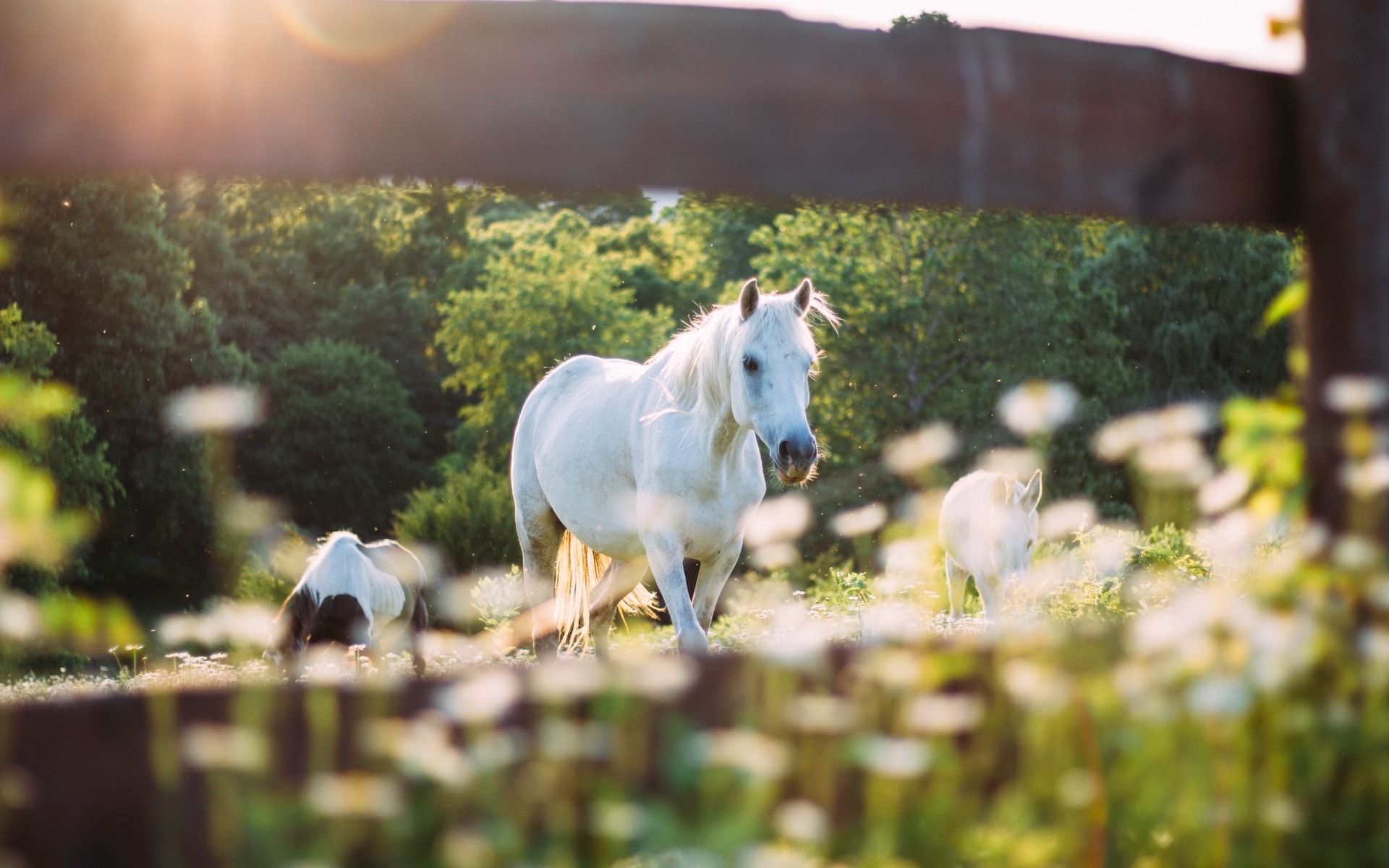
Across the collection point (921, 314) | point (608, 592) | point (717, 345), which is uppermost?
point (921, 314)

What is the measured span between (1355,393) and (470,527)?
57.1 feet

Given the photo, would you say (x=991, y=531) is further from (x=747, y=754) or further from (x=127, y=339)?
(x=127, y=339)

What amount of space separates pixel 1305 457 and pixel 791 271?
1778cm

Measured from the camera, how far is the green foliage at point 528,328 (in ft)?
90.9

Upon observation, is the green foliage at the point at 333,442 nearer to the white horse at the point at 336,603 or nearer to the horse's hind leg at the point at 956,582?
the white horse at the point at 336,603

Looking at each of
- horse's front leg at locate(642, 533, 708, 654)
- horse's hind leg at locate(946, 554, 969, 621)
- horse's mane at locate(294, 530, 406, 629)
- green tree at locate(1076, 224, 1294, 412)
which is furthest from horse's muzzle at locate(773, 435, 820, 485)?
green tree at locate(1076, 224, 1294, 412)

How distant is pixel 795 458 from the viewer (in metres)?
4.51

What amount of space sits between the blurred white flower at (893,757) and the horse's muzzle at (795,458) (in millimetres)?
2982

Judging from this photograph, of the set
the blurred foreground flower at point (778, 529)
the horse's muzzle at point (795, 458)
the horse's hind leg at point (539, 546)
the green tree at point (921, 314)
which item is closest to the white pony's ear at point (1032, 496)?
the horse's hind leg at point (539, 546)

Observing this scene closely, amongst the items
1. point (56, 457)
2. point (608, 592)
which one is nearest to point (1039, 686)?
point (608, 592)

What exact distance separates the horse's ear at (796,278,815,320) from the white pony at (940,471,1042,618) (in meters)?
3.92

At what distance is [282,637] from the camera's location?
29.2 ft

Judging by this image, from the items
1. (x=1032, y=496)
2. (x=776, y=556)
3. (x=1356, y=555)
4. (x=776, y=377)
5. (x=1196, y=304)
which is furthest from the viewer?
(x=1196, y=304)

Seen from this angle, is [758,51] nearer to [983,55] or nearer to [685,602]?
[983,55]
